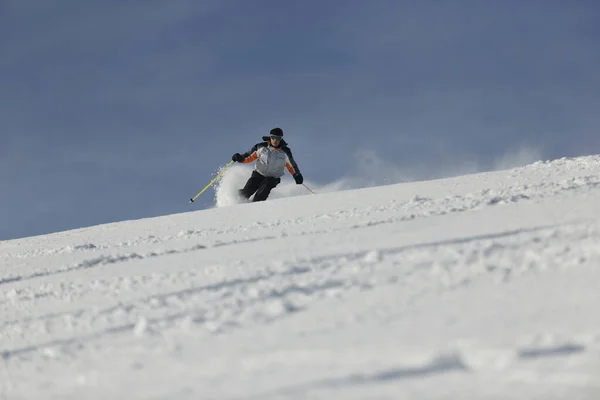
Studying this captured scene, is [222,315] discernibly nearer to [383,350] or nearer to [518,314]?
[383,350]

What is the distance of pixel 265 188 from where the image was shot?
10180mm

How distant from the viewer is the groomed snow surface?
1.90 metres

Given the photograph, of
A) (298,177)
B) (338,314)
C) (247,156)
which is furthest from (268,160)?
(338,314)

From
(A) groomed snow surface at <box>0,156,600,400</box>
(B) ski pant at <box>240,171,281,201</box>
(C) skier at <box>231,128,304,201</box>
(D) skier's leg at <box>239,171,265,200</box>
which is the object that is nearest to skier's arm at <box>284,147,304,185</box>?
(C) skier at <box>231,128,304,201</box>

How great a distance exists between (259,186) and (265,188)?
0.92 ft

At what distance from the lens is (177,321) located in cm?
279

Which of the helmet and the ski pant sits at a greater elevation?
the helmet

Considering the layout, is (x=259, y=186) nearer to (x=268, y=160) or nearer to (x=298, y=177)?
(x=268, y=160)

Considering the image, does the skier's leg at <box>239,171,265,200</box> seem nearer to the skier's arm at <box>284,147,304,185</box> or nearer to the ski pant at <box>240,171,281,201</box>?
the ski pant at <box>240,171,281,201</box>

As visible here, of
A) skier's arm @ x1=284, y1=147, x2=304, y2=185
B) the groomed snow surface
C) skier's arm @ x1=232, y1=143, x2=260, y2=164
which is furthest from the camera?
skier's arm @ x1=284, y1=147, x2=304, y2=185

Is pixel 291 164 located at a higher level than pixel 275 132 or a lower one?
lower

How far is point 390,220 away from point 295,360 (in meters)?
3.01

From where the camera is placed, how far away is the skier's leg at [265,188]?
10.2 m

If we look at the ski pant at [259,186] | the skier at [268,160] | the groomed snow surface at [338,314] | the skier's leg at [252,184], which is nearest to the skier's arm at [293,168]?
the skier at [268,160]
